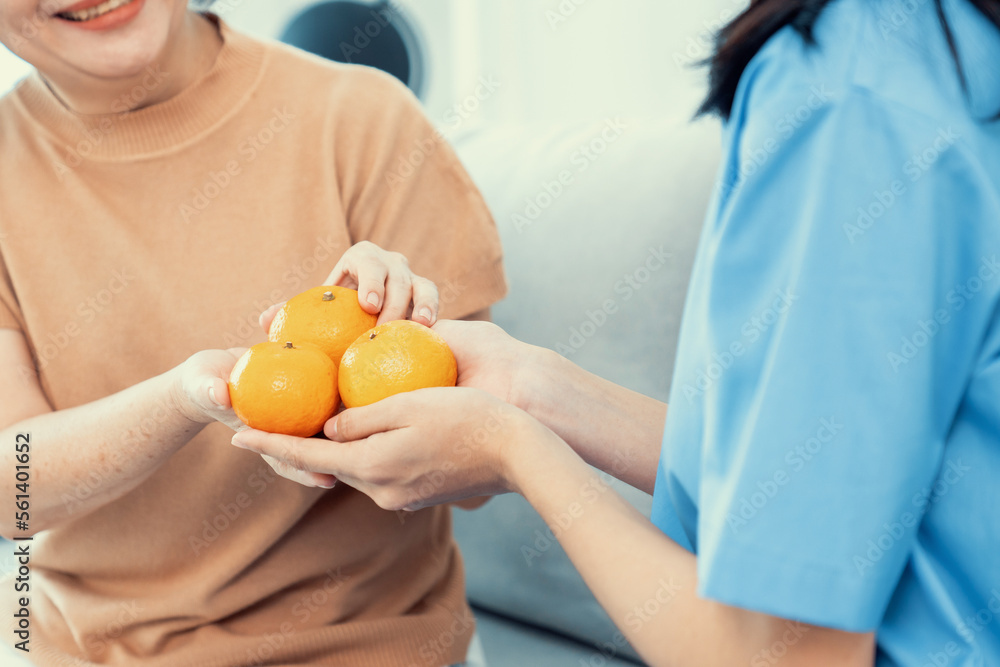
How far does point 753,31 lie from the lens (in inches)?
20.1

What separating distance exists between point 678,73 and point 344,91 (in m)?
0.96

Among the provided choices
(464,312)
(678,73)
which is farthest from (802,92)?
(678,73)

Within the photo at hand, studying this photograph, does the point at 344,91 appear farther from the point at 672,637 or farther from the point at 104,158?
the point at 672,637

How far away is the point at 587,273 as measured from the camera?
3.67ft

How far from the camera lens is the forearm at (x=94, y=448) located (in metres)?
0.82
